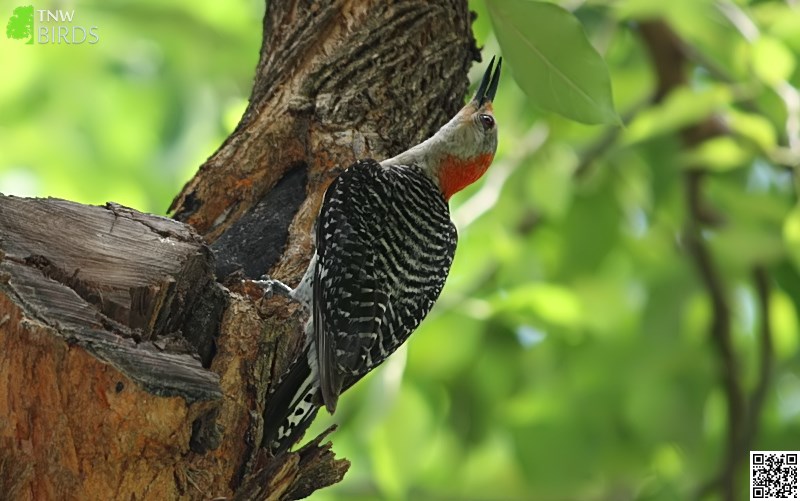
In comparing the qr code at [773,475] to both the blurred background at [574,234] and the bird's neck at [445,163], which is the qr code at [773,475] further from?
the bird's neck at [445,163]

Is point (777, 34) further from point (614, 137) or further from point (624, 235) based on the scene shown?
point (624, 235)

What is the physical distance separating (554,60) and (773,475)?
9.63ft

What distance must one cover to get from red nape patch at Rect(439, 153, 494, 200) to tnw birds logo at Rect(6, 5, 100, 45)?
7.58ft

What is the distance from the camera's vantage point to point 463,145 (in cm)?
462

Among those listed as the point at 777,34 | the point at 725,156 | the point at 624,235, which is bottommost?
the point at 624,235

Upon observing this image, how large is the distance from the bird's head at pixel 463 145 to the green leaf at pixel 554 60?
88 cm

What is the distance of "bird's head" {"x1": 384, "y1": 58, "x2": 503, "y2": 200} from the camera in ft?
14.9

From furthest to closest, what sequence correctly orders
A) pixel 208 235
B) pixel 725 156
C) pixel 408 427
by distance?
pixel 725 156
pixel 408 427
pixel 208 235

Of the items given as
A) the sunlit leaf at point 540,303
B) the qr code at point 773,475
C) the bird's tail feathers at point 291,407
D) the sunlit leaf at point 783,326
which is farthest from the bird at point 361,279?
the sunlit leaf at point 783,326

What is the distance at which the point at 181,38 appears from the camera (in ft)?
23.0

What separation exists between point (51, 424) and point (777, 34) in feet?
→ 12.4

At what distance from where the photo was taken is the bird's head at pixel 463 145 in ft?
14.9

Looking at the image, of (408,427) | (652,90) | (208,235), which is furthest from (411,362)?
(652,90)

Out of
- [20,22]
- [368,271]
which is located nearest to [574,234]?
[368,271]
